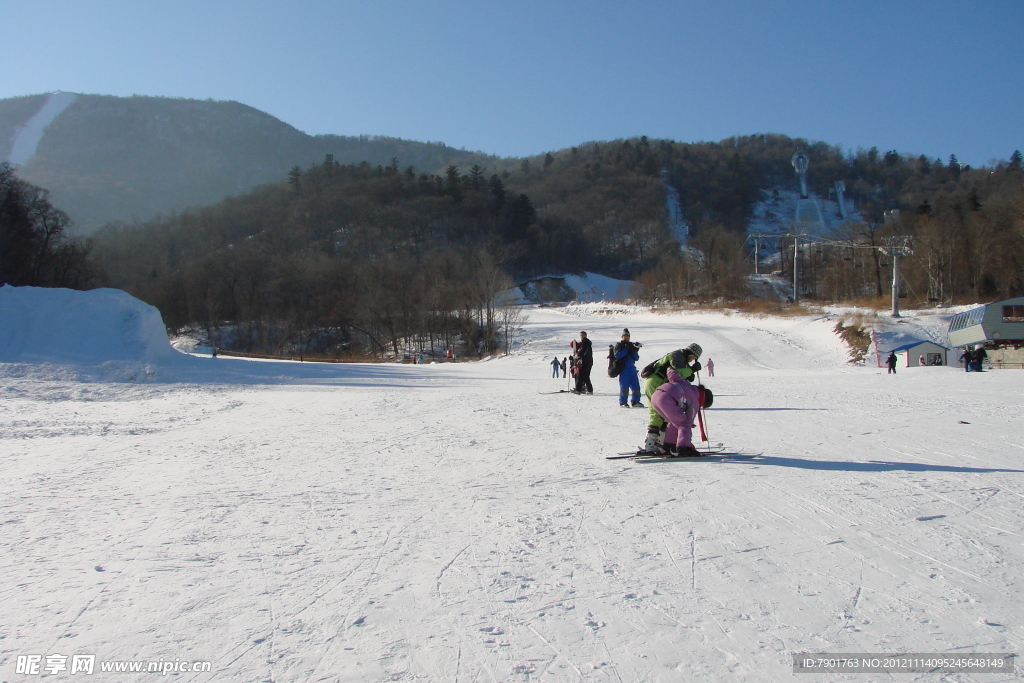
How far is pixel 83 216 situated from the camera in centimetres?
13662

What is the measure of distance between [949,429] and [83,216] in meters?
170

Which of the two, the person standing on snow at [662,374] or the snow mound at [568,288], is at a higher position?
the snow mound at [568,288]

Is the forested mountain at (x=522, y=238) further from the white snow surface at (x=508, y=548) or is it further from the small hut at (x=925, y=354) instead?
the white snow surface at (x=508, y=548)

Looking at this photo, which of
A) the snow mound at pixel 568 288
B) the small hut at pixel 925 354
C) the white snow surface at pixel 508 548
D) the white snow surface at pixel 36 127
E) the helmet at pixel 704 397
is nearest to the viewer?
the white snow surface at pixel 508 548

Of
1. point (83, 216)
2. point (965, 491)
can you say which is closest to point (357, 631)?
point (965, 491)

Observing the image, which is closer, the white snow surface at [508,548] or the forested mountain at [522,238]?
the white snow surface at [508,548]

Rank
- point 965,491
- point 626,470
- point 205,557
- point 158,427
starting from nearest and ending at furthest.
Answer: point 205,557 → point 965,491 → point 626,470 → point 158,427

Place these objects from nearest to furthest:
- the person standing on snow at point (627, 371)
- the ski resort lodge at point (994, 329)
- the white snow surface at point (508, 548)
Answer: the white snow surface at point (508, 548) < the person standing on snow at point (627, 371) < the ski resort lodge at point (994, 329)

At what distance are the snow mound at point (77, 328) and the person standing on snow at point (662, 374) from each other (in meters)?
15.6

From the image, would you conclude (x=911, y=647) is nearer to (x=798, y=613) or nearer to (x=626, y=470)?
(x=798, y=613)

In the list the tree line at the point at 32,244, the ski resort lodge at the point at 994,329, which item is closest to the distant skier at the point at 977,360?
the ski resort lodge at the point at 994,329

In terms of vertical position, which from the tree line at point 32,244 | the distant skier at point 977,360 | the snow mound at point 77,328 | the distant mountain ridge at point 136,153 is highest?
the distant mountain ridge at point 136,153

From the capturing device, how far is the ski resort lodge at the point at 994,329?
3053cm

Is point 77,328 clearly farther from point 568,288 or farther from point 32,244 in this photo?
point 568,288
